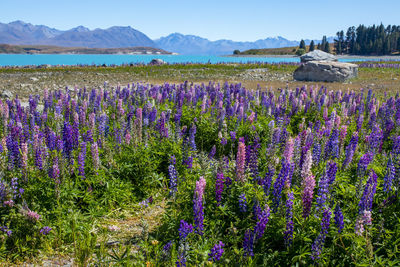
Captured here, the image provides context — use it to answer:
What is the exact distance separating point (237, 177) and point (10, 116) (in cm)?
807

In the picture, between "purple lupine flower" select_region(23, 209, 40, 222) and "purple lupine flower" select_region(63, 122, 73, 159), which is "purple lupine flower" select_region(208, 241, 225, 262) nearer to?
"purple lupine flower" select_region(23, 209, 40, 222)

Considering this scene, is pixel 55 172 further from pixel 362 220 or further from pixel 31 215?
pixel 362 220

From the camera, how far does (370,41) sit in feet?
493

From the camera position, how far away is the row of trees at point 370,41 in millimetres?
149750

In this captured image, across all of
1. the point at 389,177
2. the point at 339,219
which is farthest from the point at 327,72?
the point at 339,219

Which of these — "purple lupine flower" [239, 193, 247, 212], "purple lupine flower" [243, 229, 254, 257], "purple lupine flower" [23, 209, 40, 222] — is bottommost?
"purple lupine flower" [243, 229, 254, 257]

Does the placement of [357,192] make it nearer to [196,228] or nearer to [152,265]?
[196,228]

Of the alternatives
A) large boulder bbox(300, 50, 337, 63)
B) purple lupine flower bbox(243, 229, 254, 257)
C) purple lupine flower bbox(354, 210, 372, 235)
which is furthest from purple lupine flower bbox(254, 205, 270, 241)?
large boulder bbox(300, 50, 337, 63)

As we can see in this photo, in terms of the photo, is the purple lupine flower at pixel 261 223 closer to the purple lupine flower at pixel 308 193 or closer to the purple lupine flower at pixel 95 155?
the purple lupine flower at pixel 308 193

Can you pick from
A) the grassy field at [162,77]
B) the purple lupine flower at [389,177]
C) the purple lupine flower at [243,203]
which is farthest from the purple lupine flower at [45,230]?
the grassy field at [162,77]

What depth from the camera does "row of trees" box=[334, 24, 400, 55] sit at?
14975cm

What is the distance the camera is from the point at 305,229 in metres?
4.41

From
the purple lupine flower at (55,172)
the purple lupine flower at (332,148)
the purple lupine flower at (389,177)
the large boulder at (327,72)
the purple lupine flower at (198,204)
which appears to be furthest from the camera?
the large boulder at (327,72)

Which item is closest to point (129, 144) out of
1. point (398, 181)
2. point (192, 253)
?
point (192, 253)
